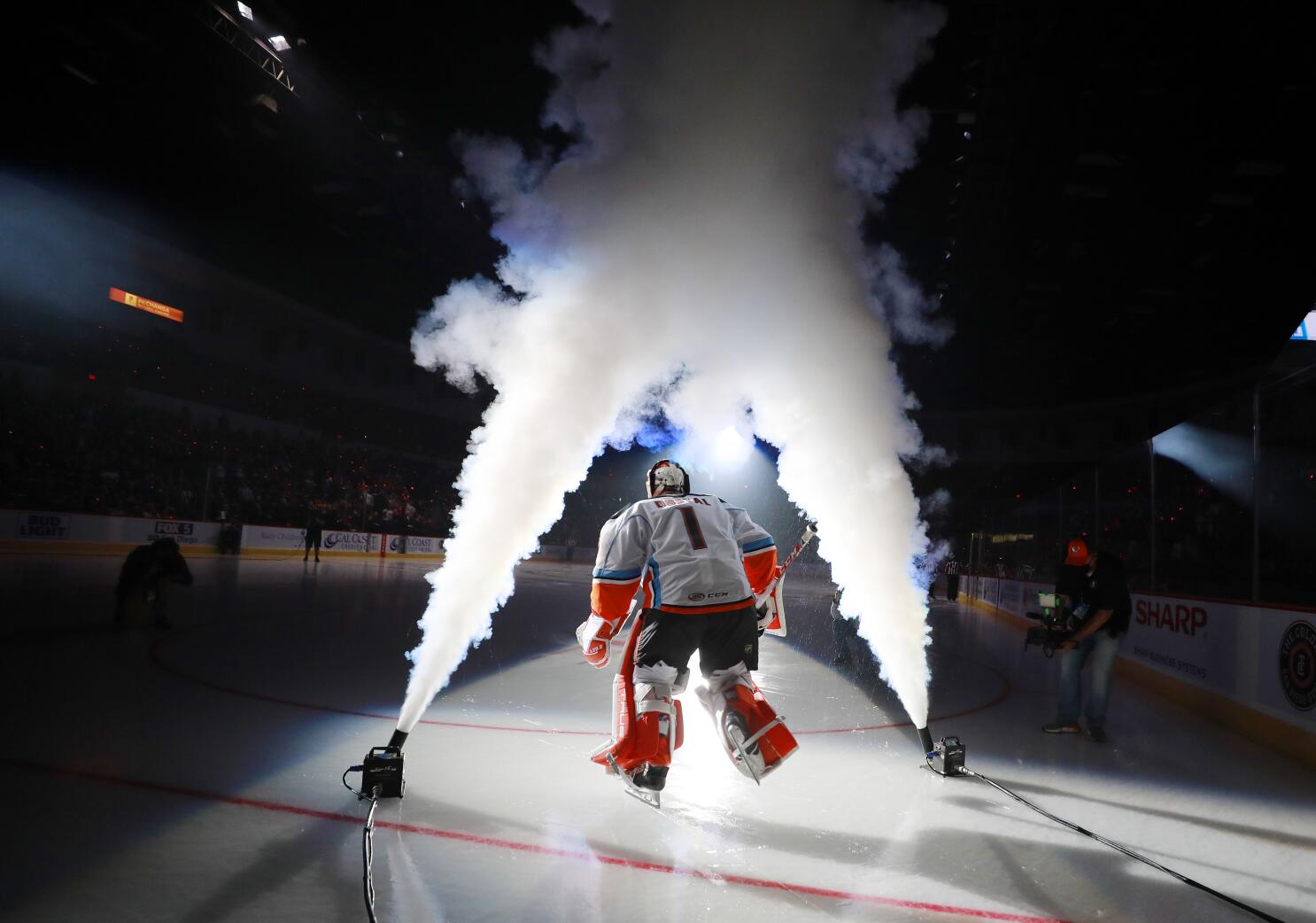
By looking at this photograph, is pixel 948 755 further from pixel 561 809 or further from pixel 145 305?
pixel 145 305

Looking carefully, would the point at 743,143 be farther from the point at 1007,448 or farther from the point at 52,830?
the point at 1007,448

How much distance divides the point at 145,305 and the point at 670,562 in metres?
29.8

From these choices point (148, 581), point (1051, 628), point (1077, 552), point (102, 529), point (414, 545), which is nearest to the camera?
point (1077, 552)

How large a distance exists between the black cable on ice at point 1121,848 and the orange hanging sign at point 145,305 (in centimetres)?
2974

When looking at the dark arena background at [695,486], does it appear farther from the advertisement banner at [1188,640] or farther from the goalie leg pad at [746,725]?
the goalie leg pad at [746,725]

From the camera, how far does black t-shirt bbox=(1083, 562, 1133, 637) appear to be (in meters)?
7.10

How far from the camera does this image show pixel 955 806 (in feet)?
16.3

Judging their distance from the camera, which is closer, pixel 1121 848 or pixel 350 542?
pixel 1121 848

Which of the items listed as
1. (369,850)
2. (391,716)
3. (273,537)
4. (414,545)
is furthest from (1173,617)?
(414,545)

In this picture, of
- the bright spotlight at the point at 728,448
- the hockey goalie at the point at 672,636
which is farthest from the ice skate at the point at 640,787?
the bright spotlight at the point at 728,448

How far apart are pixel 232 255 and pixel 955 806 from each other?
A: 85.0 feet

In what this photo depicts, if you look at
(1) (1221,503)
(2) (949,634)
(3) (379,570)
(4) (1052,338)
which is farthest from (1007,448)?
(1) (1221,503)

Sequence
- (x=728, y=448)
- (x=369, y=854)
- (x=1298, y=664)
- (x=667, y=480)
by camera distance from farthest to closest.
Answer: (x=728, y=448), (x=1298, y=664), (x=667, y=480), (x=369, y=854)

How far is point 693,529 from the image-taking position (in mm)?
4543
